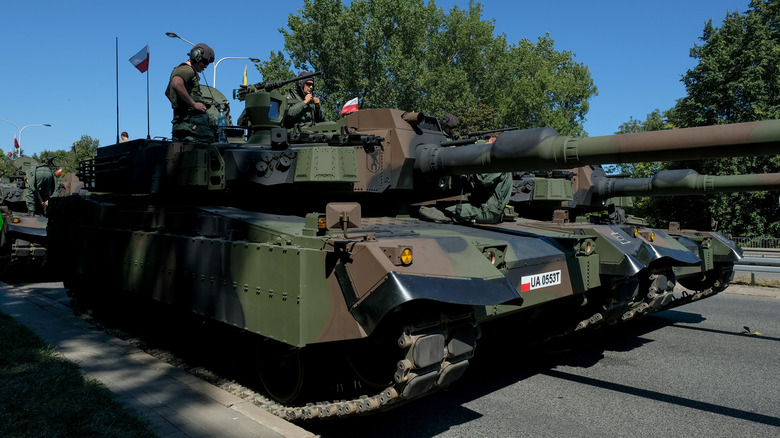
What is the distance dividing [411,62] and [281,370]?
96.5 feet

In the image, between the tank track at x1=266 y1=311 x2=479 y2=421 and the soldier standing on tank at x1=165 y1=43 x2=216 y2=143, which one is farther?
the soldier standing on tank at x1=165 y1=43 x2=216 y2=143

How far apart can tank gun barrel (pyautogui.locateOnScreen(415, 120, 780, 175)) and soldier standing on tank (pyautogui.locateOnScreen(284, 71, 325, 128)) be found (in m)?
2.94

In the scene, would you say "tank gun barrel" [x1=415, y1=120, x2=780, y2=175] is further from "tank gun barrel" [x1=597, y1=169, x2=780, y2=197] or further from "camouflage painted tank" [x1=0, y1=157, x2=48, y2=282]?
"camouflage painted tank" [x1=0, y1=157, x2=48, y2=282]

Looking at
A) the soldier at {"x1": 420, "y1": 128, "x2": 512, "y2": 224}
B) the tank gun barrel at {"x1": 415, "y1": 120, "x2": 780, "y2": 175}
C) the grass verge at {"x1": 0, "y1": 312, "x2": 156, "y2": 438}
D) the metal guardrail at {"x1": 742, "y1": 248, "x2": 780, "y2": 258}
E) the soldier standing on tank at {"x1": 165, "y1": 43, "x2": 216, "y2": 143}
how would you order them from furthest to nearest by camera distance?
the metal guardrail at {"x1": 742, "y1": 248, "x2": 780, "y2": 258} → the soldier standing on tank at {"x1": 165, "y1": 43, "x2": 216, "y2": 143} → the soldier at {"x1": 420, "y1": 128, "x2": 512, "y2": 224} → the grass verge at {"x1": 0, "y1": 312, "x2": 156, "y2": 438} → the tank gun barrel at {"x1": 415, "y1": 120, "x2": 780, "y2": 175}

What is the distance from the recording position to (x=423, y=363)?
4.37 meters

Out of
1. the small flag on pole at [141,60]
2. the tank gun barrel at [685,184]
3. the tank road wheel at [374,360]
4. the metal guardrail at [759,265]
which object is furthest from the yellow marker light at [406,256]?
the metal guardrail at [759,265]

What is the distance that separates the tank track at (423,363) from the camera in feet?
14.3

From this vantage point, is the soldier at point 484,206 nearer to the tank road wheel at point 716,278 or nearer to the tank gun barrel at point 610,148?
the tank gun barrel at point 610,148

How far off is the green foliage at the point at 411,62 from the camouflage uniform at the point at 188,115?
2581 centimetres

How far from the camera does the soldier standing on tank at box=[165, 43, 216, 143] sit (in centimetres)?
741

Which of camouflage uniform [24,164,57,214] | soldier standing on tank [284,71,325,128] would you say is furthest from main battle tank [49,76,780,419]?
camouflage uniform [24,164,57,214]

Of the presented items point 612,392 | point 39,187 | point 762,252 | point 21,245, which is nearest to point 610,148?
point 612,392

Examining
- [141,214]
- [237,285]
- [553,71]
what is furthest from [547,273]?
[553,71]

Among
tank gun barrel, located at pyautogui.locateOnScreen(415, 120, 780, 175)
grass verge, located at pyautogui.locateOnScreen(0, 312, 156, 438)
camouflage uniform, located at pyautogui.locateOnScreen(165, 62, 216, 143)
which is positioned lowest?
grass verge, located at pyautogui.locateOnScreen(0, 312, 156, 438)
